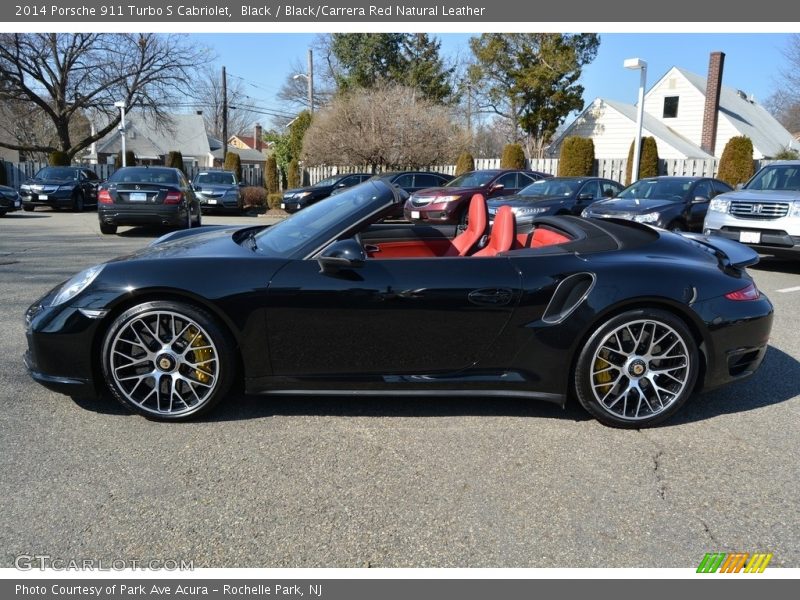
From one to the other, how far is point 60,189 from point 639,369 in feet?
65.0

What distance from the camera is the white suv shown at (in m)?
8.84

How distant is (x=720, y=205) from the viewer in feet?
32.1

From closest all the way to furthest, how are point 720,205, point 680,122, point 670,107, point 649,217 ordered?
point 720,205 → point 649,217 → point 680,122 → point 670,107

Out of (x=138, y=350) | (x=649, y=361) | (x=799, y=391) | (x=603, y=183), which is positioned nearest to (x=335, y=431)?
(x=138, y=350)

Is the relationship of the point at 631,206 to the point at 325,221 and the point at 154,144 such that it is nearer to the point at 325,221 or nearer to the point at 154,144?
the point at 325,221

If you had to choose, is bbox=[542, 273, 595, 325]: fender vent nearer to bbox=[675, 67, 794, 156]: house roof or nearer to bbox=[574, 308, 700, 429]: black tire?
bbox=[574, 308, 700, 429]: black tire

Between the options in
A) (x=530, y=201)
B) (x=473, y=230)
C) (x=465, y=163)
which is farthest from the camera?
(x=465, y=163)

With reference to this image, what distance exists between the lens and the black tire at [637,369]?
11.7 feet

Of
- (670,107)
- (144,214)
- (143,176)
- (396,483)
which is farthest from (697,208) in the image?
(670,107)

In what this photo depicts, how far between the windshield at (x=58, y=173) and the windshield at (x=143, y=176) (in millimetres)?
8474

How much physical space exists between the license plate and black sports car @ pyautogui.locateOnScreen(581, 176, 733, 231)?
145 centimetres

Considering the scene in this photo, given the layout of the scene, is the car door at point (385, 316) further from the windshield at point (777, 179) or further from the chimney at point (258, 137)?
the chimney at point (258, 137)

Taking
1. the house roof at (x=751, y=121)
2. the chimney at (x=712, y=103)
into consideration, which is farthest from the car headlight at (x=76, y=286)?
the house roof at (x=751, y=121)

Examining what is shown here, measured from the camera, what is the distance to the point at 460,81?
41062mm
